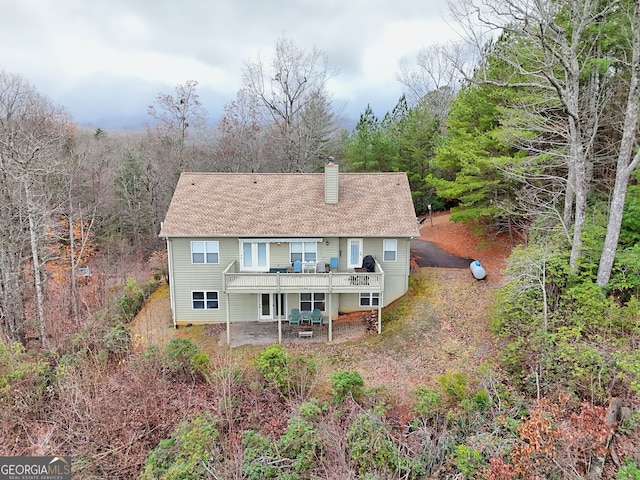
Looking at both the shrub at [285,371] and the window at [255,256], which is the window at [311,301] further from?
the shrub at [285,371]

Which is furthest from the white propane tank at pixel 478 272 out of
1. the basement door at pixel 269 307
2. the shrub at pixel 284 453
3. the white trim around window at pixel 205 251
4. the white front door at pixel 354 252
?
the white trim around window at pixel 205 251

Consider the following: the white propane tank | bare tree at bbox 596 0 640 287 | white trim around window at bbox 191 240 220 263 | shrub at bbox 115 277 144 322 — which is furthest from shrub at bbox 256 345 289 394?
the white propane tank

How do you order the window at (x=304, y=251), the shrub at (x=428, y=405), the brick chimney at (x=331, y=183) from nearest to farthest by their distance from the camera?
the shrub at (x=428, y=405), the window at (x=304, y=251), the brick chimney at (x=331, y=183)

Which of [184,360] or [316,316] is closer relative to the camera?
[184,360]

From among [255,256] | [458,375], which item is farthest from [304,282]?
[458,375]

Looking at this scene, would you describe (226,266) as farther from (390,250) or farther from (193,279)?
(390,250)

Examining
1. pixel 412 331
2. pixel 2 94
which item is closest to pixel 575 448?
pixel 412 331

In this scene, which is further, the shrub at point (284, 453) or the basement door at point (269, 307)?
the basement door at point (269, 307)
